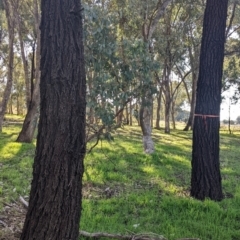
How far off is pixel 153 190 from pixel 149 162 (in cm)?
291

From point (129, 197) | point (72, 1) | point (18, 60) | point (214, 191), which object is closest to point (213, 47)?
point (214, 191)

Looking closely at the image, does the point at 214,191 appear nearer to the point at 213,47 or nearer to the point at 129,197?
the point at 129,197

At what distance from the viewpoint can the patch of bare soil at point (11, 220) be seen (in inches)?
139

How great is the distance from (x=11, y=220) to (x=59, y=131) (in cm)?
197

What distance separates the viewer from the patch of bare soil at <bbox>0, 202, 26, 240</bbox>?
3.52 metres

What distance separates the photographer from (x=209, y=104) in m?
5.71

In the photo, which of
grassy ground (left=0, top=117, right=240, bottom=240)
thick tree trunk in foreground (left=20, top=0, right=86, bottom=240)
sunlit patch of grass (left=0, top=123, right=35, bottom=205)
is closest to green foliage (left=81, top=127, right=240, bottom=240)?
grassy ground (left=0, top=117, right=240, bottom=240)

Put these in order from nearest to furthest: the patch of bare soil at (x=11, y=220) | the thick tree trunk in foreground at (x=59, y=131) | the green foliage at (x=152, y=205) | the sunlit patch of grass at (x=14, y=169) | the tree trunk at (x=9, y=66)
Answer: the thick tree trunk in foreground at (x=59, y=131) < the patch of bare soil at (x=11, y=220) < the green foliage at (x=152, y=205) < the sunlit patch of grass at (x=14, y=169) < the tree trunk at (x=9, y=66)

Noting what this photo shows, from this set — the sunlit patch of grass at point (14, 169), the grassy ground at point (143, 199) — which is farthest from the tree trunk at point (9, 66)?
the grassy ground at point (143, 199)

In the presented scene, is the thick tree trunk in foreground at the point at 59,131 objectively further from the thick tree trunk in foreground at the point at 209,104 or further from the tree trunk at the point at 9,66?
the tree trunk at the point at 9,66

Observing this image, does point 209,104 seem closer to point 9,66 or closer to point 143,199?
point 143,199

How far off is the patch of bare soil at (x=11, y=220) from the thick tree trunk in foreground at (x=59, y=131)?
843 mm

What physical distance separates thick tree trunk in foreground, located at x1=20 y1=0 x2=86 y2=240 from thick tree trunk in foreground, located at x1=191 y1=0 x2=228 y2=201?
10.9ft

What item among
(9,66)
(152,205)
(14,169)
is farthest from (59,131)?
(9,66)
